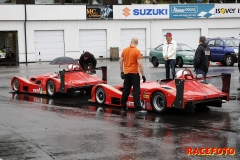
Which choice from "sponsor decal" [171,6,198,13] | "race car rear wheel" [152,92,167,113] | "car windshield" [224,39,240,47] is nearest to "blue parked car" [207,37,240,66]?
"car windshield" [224,39,240,47]

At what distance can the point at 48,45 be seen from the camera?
119 ft

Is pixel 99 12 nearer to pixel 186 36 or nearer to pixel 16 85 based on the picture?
pixel 186 36

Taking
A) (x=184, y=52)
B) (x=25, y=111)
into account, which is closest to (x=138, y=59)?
(x=25, y=111)

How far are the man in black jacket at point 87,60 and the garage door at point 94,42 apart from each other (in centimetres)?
2257

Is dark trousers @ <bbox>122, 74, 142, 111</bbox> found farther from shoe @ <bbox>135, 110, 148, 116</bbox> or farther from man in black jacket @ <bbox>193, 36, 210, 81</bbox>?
man in black jacket @ <bbox>193, 36, 210, 81</bbox>

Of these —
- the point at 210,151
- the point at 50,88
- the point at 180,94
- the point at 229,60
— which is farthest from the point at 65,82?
the point at 229,60

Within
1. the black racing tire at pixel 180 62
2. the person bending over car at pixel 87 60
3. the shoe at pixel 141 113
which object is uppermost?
the person bending over car at pixel 87 60

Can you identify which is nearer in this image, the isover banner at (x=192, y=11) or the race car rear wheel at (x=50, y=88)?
the race car rear wheel at (x=50, y=88)

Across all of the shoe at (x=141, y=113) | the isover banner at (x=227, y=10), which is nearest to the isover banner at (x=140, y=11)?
the isover banner at (x=227, y=10)

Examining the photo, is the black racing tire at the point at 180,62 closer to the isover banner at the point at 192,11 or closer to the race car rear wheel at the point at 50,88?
the race car rear wheel at the point at 50,88

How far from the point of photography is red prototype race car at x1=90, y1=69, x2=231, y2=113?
1038 cm

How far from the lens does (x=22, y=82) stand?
1523cm

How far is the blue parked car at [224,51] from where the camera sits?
2527cm

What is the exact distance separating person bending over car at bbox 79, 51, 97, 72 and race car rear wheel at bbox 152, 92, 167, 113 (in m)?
4.23
